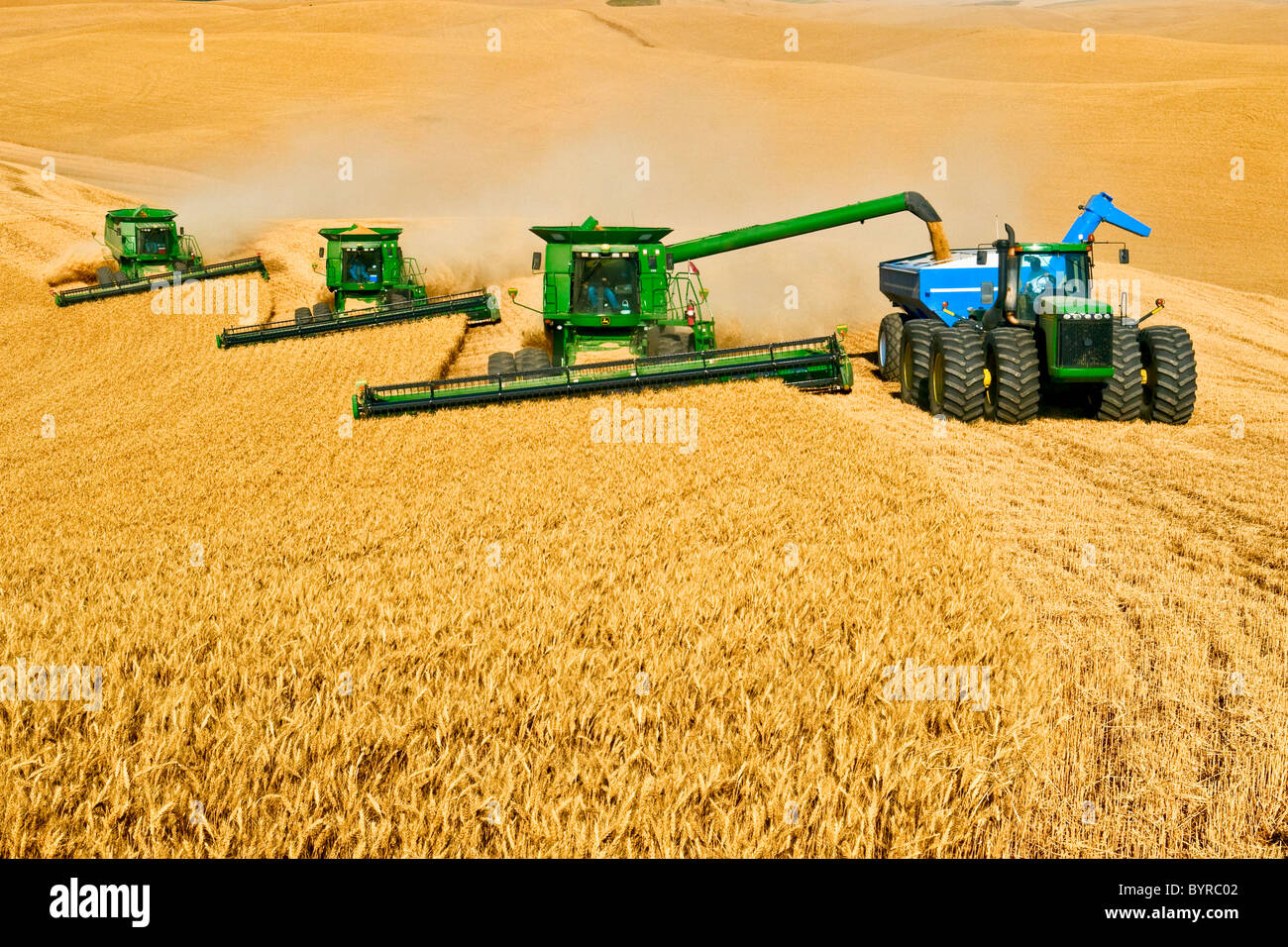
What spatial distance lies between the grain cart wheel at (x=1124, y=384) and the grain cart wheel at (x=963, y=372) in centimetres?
138

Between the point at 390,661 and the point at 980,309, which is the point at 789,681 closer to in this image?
→ the point at 390,661

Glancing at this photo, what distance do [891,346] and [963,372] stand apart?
11.8ft

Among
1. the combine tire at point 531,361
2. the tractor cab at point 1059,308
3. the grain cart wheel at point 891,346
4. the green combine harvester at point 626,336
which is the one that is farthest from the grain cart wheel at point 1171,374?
the combine tire at point 531,361

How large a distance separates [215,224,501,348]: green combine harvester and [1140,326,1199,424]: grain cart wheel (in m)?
12.6

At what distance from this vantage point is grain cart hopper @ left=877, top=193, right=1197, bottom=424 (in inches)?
439

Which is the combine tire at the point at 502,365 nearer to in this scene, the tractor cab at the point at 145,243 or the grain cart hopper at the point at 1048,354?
the grain cart hopper at the point at 1048,354

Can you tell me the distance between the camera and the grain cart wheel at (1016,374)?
11227 mm

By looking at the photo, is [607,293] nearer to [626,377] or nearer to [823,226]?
[626,377]

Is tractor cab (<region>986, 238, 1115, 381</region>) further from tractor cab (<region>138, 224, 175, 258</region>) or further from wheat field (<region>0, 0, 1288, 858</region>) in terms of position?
tractor cab (<region>138, 224, 175, 258</region>)

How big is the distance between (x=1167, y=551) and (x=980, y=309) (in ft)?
24.9

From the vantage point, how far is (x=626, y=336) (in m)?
14.2

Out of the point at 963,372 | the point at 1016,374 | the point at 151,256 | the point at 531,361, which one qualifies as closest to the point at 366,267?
the point at 151,256

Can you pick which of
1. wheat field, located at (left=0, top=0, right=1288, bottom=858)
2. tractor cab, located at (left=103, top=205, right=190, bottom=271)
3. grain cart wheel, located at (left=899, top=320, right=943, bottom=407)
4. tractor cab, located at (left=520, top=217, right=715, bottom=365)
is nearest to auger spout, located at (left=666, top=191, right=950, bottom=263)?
tractor cab, located at (left=520, top=217, right=715, bottom=365)
